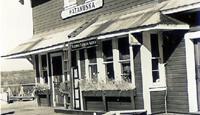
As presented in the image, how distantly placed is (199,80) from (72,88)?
19.1 ft

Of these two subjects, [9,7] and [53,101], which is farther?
[9,7]

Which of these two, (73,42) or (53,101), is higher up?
(73,42)

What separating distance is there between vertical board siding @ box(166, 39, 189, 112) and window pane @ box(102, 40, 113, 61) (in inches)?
90.7

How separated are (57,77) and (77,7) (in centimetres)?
352

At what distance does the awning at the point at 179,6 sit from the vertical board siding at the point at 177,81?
1.05 m

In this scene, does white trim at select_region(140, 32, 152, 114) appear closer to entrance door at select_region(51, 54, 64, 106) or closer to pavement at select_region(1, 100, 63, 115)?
pavement at select_region(1, 100, 63, 115)

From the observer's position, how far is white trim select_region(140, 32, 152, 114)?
1359cm

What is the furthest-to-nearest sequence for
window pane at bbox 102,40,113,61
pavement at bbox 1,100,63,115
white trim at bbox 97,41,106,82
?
pavement at bbox 1,100,63,115
white trim at bbox 97,41,106,82
window pane at bbox 102,40,113,61

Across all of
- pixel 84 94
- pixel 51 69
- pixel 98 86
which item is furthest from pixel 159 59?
A: pixel 51 69

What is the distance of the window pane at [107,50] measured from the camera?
15.3 meters

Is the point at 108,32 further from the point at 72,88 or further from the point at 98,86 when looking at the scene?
the point at 72,88

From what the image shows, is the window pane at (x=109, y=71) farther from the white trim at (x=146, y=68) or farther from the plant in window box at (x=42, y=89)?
the plant in window box at (x=42, y=89)

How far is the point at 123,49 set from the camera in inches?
579

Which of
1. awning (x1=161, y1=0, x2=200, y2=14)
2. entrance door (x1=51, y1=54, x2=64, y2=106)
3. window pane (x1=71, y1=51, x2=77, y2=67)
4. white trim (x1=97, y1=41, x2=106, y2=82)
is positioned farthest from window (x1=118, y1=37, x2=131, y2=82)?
entrance door (x1=51, y1=54, x2=64, y2=106)
